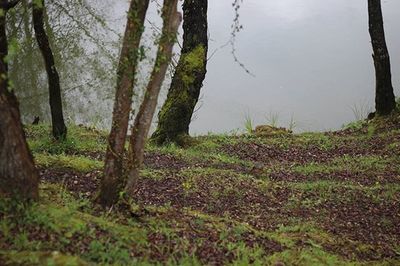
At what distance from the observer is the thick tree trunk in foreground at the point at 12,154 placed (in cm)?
391

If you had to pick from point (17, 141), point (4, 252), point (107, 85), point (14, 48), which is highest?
point (107, 85)

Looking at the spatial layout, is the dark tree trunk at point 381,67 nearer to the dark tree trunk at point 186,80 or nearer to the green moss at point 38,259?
the dark tree trunk at point 186,80

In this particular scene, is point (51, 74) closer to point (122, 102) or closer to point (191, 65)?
point (191, 65)

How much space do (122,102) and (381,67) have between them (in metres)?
8.39

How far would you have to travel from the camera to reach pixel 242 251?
15.1 feet

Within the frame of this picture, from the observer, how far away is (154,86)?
15.2ft

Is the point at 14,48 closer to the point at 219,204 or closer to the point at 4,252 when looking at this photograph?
the point at 4,252

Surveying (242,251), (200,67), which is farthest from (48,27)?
(242,251)

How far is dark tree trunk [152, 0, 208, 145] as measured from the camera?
397 inches

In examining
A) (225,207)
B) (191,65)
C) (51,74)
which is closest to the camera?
(225,207)

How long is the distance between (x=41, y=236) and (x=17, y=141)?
0.72 meters

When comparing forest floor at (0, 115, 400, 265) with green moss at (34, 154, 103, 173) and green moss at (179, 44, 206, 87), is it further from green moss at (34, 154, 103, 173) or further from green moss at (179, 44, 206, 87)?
green moss at (179, 44, 206, 87)

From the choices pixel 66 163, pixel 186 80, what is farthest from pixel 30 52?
pixel 66 163

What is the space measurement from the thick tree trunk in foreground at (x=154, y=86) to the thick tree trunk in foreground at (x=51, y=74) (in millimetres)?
3181
